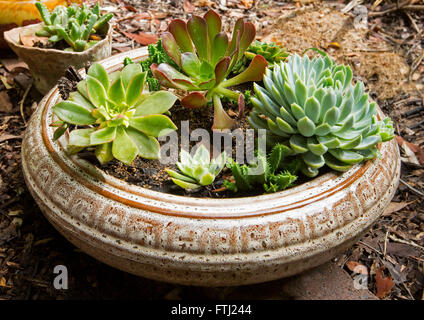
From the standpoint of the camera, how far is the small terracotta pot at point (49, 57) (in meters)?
1.76

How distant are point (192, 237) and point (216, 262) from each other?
0.26 ft

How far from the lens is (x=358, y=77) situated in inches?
87.7

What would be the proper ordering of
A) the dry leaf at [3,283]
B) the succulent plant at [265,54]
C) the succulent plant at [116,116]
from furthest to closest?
the succulent plant at [265,54] → the dry leaf at [3,283] → the succulent plant at [116,116]

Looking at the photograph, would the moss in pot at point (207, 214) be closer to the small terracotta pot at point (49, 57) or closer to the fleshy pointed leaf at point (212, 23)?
the fleshy pointed leaf at point (212, 23)

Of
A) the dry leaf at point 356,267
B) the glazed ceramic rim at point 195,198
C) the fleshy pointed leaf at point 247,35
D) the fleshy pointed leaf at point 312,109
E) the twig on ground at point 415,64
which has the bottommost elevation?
the dry leaf at point 356,267

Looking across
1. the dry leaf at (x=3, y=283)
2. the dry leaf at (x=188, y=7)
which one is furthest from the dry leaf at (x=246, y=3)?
the dry leaf at (x=3, y=283)

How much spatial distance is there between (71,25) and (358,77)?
4.68 feet

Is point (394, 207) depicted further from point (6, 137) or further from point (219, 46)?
point (6, 137)

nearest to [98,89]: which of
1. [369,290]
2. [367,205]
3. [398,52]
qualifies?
[367,205]

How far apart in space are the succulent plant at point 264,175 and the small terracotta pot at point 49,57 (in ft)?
3.10

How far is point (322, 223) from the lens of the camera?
1.04 metres

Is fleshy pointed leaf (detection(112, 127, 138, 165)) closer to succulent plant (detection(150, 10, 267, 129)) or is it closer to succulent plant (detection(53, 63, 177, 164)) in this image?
succulent plant (detection(53, 63, 177, 164))

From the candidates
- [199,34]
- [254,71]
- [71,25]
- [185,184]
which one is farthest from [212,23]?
[71,25]

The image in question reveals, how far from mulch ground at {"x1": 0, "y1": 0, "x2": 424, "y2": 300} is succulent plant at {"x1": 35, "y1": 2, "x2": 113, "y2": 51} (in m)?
0.30
